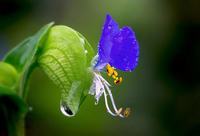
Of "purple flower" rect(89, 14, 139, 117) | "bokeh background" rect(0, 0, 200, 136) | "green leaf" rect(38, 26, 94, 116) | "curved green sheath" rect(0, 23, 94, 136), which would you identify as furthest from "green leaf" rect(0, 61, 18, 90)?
"bokeh background" rect(0, 0, 200, 136)

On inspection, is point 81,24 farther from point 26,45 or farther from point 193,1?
point 26,45

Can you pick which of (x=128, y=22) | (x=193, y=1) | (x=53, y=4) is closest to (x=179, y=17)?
(x=193, y=1)

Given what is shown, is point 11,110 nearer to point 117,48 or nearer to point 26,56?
point 26,56

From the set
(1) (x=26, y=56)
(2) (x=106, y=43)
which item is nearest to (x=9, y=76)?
(1) (x=26, y=56)

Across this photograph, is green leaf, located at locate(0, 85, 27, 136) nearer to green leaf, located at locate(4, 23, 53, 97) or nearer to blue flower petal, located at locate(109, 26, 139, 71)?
green leaf, located at locate(4, 23, 53, 97)

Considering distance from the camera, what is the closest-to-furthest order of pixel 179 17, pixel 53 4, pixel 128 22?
pixel 128 22, pixel 179 17, pixel 53 4
